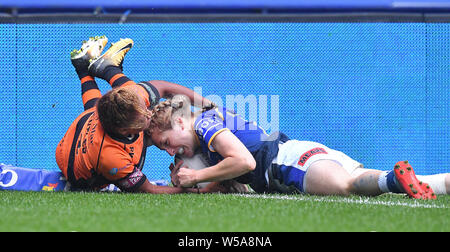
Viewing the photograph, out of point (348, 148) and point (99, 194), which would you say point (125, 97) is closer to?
point (99, 194)

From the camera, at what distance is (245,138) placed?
306 centimetres

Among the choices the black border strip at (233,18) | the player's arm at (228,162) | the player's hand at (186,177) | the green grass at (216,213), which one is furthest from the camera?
the black border strip at (233,18)

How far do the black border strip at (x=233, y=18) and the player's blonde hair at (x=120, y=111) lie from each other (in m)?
1.61

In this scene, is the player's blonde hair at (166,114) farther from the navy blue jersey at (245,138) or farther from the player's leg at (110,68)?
the player's leg at (110,68)

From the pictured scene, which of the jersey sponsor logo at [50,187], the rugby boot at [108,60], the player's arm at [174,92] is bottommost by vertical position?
the jersey sponsor logo at [50,187]

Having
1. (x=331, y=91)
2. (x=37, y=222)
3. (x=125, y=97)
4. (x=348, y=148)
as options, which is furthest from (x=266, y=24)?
(x=37, y=222)

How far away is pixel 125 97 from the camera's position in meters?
2.79

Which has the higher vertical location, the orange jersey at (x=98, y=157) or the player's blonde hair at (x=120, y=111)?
the player's blonde hair at (x=120, y=111)

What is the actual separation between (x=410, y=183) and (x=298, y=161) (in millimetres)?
540

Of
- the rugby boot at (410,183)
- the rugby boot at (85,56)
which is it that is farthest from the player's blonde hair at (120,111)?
the rugby boot at (410,183)

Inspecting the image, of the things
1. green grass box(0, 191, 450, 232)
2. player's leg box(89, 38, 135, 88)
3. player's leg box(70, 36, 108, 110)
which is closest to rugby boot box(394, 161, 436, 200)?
green grass box(0, 191, 450, 232)

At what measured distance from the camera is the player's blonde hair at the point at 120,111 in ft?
9.04

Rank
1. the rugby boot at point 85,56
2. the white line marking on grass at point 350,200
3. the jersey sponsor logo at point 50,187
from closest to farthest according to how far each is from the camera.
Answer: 1. the white line marking on grass at point 350,200
2. the jersey sponsor logo at point 50,187
3. the rugby boot at point 85,56

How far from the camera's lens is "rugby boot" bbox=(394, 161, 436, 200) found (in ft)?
8.50
